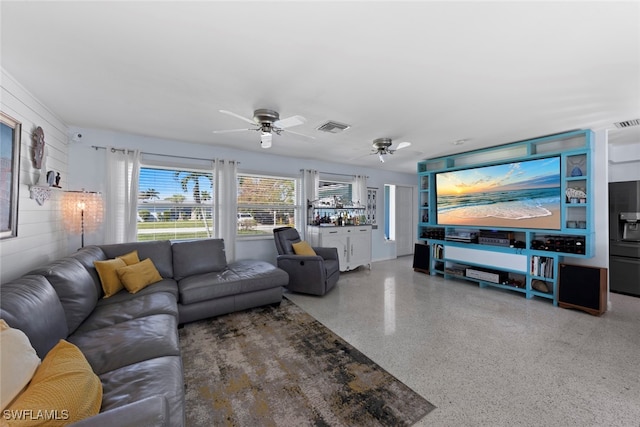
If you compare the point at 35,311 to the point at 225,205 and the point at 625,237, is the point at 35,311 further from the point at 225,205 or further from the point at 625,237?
the point at 625,237

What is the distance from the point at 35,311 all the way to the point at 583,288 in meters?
5.36

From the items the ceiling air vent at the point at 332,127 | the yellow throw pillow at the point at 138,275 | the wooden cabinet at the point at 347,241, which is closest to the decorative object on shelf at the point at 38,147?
the yellow throw pillow at the point at 138,275

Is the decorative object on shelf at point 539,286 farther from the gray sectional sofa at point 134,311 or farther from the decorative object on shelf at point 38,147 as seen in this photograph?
the decorative object on shelf at point 38,147

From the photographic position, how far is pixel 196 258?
11.3 ft

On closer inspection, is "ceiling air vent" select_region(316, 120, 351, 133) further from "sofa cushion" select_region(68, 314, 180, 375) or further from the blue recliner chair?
"sofa cushion" select_region(68, 314, 180, 375)

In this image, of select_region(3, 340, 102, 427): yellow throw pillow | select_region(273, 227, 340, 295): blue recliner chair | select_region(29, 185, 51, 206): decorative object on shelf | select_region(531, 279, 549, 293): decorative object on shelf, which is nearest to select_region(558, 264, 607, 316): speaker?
select_region(531, 279, 549, 293): decorative object on shelf

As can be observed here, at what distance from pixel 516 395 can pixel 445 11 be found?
2.56m

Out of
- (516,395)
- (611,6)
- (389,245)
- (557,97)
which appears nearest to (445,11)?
(611,6)

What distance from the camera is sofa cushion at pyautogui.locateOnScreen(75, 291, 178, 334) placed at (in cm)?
200

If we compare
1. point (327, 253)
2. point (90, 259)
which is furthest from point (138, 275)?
point (327, 253)

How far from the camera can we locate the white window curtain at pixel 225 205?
4320 mm

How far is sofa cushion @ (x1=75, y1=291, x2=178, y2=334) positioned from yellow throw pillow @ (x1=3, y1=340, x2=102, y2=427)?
937 mm

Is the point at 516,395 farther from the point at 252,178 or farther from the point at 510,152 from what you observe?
the point at 252,178

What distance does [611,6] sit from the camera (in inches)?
54.6
